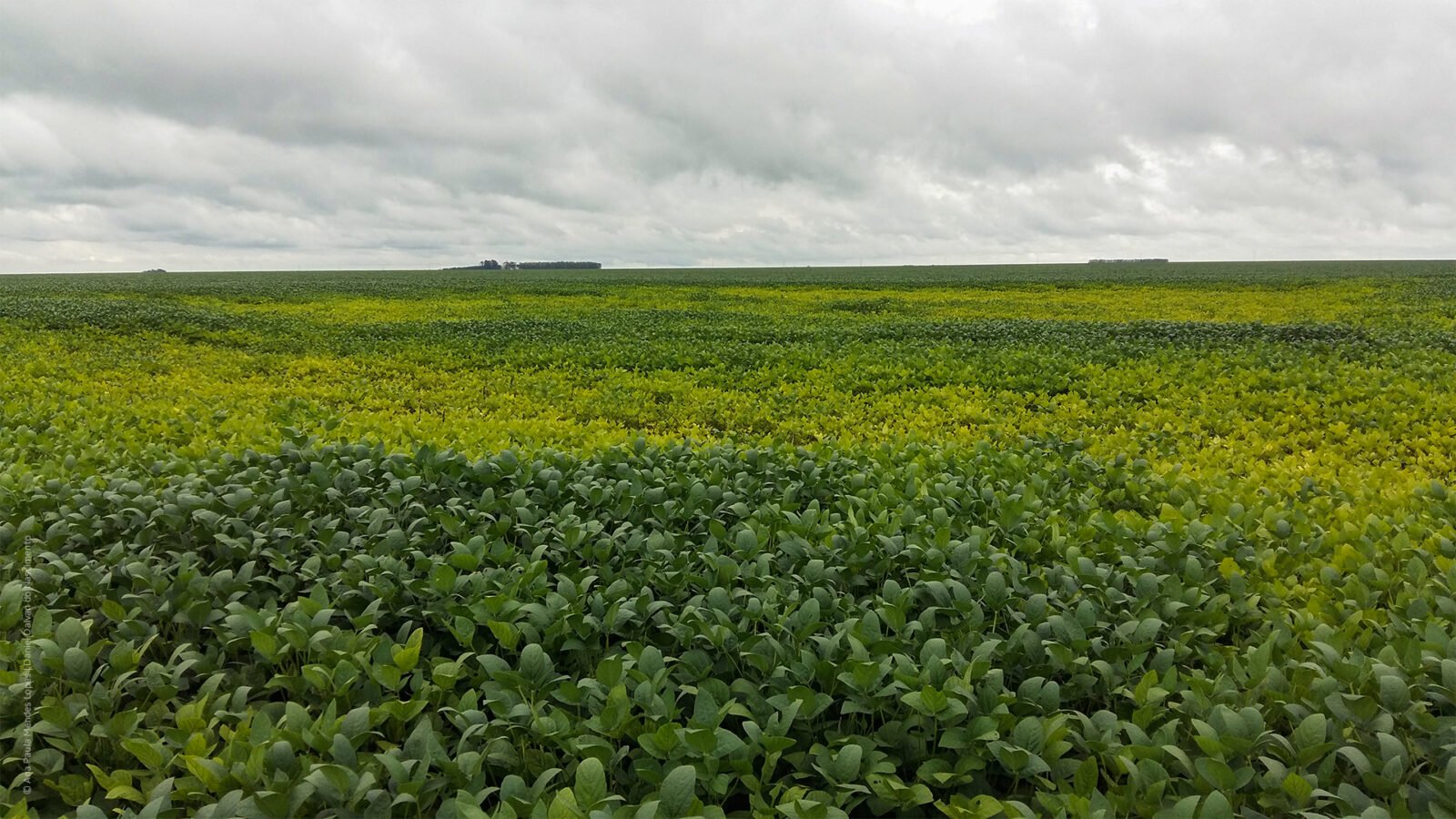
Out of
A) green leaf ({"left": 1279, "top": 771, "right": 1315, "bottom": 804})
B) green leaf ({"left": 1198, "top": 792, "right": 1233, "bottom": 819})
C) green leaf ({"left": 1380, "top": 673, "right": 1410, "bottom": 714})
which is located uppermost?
green leaf ({"left": 1380, "top": 673, "right": 1410, "bottom": 714})

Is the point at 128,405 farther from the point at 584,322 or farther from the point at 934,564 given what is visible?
the point at 584,322

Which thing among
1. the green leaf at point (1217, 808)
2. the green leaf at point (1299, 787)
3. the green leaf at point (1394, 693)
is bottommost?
the green leaf at point (1299, 787)

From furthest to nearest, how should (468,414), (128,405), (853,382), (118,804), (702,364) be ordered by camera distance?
(702,364) → (853,382) → (468,414) → (128,405) → (118,804)

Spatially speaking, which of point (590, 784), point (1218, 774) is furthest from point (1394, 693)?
point (590, 784)

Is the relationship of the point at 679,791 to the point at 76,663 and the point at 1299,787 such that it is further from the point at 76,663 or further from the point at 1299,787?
the point at 76,663

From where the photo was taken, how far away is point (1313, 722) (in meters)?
2.24

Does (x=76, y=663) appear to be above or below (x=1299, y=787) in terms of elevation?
above

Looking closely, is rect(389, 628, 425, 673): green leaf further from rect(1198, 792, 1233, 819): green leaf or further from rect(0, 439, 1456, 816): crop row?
rect(1198, 792, 1233, 819): green leaf

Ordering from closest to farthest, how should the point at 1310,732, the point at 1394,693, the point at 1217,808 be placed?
1. the point at 1217,808
2. the point at 1310,732
3. the point at 1394,693

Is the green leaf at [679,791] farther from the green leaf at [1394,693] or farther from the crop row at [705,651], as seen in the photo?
the green leaf at [1394,693]

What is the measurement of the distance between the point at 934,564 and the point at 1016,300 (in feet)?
109

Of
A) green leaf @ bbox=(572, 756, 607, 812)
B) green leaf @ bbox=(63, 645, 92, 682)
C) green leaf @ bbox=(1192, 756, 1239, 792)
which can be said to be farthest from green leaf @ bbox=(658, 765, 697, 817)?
green leaf @ bbox=(63, 645, 92, 682)

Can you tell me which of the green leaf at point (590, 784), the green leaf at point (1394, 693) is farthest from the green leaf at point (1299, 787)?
the green leaf at point (590, 784)

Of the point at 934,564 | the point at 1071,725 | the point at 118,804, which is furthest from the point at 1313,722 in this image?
the point at 118,804
